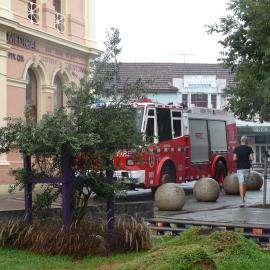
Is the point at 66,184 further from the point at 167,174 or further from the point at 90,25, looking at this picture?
the point at 90,25

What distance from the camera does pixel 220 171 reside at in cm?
2233

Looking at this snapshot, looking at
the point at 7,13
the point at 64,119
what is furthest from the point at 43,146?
the point at 7,13

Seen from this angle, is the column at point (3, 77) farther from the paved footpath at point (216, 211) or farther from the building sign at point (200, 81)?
the building sign at point (200, 81)

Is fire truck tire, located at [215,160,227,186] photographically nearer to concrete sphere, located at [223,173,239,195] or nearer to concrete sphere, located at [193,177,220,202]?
concrete sphere, located at [223,173,239,195]

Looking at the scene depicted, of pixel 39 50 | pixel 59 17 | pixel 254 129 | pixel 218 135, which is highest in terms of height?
pixel 59 17

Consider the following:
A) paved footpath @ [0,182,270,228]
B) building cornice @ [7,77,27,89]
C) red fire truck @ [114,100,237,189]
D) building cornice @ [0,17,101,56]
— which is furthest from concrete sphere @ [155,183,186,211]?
building cornice @ [7,77,27,89]

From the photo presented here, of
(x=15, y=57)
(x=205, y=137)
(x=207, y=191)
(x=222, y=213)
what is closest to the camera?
(x=222, y=213)

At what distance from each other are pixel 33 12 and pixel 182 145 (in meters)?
8.46

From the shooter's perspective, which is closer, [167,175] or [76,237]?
[76,237]

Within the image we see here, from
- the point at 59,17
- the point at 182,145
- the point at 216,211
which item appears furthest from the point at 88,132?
the point at 59,17

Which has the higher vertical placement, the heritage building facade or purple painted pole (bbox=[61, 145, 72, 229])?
the heritage building facade

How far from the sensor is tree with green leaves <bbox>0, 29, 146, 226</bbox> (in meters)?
8.69

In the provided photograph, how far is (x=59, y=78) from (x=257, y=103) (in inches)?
502

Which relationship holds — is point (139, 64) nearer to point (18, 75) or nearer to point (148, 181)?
point (18, 75)
